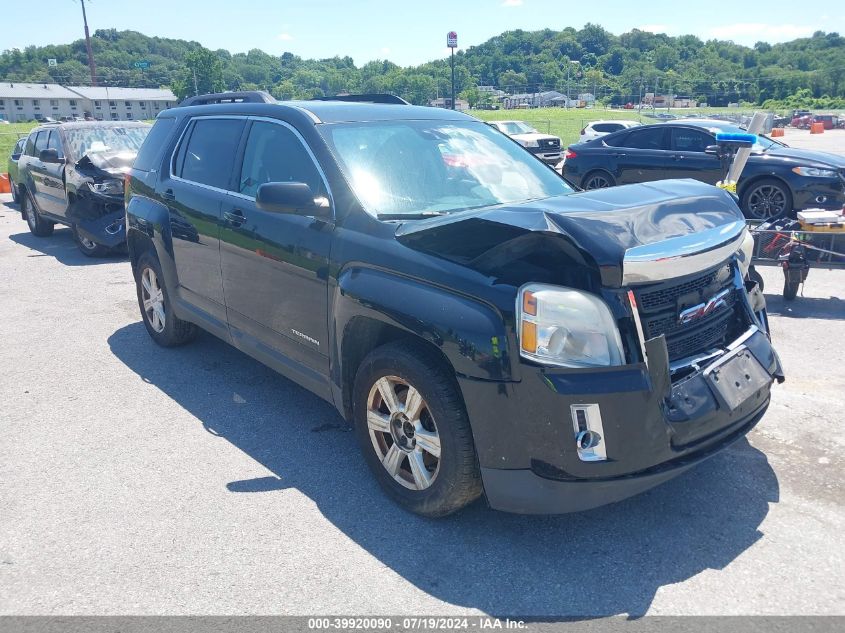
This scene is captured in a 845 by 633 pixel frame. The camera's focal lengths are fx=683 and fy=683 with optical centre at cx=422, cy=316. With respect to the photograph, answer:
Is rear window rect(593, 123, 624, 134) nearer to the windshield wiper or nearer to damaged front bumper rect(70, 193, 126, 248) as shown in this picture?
damaged front bumper rect(70, 193, 126, 248)

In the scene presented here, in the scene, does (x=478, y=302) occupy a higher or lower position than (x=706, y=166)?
higher

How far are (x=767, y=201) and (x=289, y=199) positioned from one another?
28.8 ft

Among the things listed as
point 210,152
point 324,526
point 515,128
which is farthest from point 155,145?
point 515,128

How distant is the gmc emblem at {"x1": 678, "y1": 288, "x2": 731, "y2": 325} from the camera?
9.96 ft

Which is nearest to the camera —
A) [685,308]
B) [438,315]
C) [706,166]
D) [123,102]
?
[438,315]

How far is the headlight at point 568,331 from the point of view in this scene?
269 cm

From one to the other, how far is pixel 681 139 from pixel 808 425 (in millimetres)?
8649

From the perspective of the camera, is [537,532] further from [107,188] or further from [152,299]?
[107,188]

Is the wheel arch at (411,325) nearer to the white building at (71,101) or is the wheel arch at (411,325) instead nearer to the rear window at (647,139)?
the rear window at (647,139)

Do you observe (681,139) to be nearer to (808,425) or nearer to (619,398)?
(808,425)

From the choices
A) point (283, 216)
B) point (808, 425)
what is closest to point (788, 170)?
point (808, 425)

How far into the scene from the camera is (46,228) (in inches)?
471

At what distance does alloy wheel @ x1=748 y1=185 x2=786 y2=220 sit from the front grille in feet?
24.4

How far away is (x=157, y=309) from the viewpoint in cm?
580
